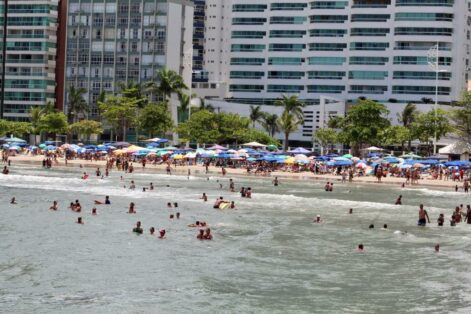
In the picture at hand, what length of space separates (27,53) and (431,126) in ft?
248

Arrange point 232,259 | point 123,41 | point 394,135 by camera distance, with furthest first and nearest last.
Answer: point 123,41, point 394,135, point 232,259

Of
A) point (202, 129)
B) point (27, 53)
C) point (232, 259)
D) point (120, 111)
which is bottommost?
point (232, 259)

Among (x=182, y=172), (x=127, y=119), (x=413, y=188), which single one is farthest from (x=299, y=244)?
(x=127, y=119)

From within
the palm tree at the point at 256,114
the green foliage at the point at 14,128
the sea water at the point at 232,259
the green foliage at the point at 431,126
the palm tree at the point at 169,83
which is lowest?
the sea water at the point at 232,259

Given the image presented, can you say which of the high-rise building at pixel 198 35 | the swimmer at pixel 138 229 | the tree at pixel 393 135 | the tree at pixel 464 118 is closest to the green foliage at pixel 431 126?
the tree at pixel 464 118

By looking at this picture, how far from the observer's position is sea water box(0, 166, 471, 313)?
2841 centimetres

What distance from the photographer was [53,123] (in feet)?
420


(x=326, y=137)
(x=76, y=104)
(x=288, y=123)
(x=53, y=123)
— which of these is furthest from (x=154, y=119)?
(x=326, y=137)

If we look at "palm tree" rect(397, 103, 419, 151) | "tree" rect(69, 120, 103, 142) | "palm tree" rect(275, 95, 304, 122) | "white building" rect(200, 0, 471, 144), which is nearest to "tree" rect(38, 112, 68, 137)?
"tree" rect(69, 120, 103, 142)

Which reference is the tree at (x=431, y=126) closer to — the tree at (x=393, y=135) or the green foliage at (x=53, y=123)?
the tree at (x=393, y=135)

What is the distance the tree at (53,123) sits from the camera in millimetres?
127762

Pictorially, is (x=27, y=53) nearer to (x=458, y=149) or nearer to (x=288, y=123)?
(x=288, y=123)

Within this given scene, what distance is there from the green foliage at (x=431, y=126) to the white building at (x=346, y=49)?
19486 millimetres

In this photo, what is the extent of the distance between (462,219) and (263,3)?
98.2m
